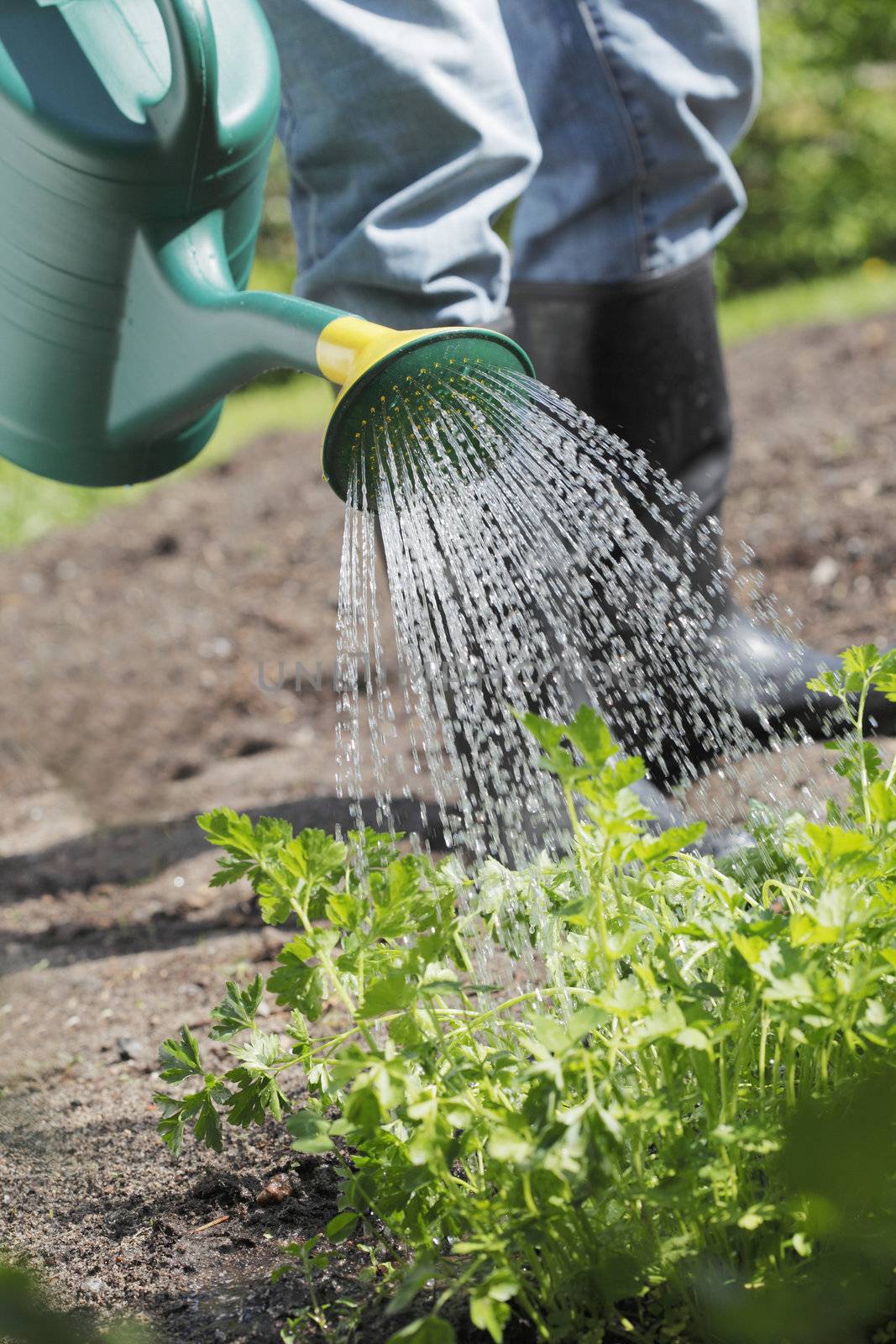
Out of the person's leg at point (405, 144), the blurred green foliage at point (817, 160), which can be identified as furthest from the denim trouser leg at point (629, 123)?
the blurred green foliage at point (817, 160)

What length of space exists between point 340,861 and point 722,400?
4.88 ft

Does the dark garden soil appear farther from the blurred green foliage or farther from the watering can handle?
the blurred green foliage

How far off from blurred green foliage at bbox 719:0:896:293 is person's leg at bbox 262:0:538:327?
5684 mm

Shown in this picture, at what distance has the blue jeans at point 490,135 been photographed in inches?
64.1

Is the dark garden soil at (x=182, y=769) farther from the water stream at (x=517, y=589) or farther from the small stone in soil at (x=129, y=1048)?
the water stream at (x=517, y=589)

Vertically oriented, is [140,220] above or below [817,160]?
above

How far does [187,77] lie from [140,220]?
0.16 meters

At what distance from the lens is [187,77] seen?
141cm

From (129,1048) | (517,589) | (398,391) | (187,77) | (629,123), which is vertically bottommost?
(129,1048)

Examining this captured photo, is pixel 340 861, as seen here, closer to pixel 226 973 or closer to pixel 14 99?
pixel 226 973

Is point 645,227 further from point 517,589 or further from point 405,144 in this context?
point 517,589

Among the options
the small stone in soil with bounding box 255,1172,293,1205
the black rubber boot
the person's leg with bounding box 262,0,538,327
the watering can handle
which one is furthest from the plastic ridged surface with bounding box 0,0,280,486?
the small stone in soil with bounding box 255,1172,293,1205

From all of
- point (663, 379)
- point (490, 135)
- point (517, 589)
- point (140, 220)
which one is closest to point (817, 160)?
point (663, 379)

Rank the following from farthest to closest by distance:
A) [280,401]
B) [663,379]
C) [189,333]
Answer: [280,401] < [663,379] < [189,333]
